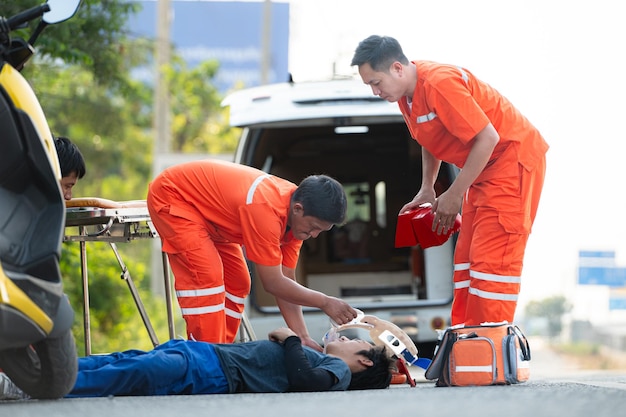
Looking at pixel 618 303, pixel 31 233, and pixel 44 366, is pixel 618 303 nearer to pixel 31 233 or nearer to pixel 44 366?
pixel 44 366

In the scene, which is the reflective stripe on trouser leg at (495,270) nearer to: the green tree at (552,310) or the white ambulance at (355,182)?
the white ambulance at (355,182)

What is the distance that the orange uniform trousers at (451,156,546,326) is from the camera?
5.16m

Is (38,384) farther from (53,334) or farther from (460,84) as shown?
(460,84)

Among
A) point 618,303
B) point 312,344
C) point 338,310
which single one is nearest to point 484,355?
point 338,310

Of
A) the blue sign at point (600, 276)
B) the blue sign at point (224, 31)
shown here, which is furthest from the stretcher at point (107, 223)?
the blue sign at point (224, 31)

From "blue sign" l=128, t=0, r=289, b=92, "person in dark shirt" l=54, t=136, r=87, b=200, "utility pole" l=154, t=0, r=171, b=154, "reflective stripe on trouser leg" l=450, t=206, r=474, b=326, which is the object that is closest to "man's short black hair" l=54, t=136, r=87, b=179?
"person in dark shirt" l=54, t=136, r=87, b=200

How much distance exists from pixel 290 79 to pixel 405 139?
1.82 m

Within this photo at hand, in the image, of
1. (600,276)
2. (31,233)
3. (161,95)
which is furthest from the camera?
(600,276)

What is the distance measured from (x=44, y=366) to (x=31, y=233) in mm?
464

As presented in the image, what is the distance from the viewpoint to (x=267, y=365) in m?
4.76

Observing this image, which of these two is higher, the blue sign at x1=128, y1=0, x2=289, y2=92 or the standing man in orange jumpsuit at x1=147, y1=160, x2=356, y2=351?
the blue sign at x1=128, y1=0, x2=289, y2=92

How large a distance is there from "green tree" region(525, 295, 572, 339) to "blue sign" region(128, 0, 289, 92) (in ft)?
34.7

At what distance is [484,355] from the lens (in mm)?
4969

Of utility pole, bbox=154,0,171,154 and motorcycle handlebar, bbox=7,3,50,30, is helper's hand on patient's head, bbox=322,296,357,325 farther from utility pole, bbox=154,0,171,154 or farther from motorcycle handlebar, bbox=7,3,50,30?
utility pole, bbox=154,0,171,154
